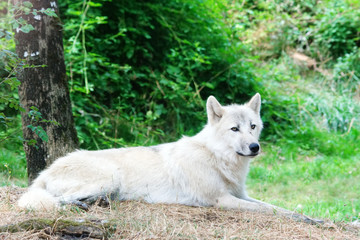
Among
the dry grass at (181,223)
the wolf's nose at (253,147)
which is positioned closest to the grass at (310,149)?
the dry grass at (181,223)

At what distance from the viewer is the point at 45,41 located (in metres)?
4.50

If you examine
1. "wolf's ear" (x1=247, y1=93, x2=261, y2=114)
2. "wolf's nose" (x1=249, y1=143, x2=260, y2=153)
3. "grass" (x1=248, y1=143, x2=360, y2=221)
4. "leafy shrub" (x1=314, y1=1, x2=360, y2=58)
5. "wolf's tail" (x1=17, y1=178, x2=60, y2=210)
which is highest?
"leafy shrub" (x1=314, y1=1, x2=360, y2=58)

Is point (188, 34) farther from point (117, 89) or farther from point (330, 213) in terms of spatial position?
point (330, 213)

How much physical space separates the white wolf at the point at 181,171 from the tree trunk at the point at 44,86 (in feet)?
1.22

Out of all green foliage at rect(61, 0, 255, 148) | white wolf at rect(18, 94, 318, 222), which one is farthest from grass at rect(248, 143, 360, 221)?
green foliage at rect(61, 0, 255, 148)

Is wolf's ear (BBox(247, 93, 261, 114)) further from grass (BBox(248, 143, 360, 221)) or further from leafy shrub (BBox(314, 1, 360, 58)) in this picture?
leafy shrub (BBox(314, 1, 360, 58))

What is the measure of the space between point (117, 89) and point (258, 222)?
5137 mm

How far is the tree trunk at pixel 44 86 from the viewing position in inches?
175

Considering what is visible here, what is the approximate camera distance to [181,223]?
3361 millimetres

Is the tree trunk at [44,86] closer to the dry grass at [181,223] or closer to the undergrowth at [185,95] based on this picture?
the dry grass at [181,223]

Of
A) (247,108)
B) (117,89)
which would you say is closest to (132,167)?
(247,108)

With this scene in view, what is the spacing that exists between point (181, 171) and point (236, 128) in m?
0.84

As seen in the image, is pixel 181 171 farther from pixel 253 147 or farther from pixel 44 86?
pixel 44 86

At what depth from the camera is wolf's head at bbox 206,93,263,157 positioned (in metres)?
4.14
